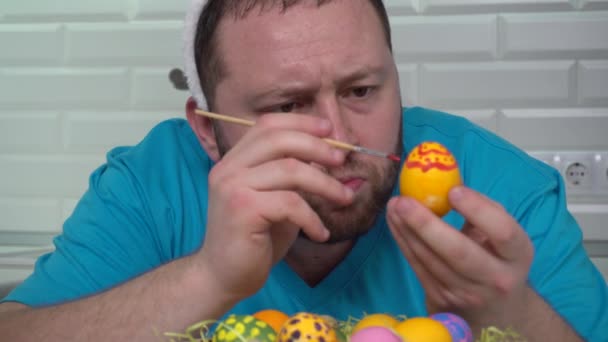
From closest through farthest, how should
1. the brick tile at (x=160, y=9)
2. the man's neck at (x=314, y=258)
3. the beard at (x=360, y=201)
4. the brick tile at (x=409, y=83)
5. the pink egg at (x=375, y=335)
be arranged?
the pink egg at (x=375, y=335) < the beard at (x=360, y=201) < the man's neck at (x=314, y=258) < the brick tile at (x=409, y=83) < the brick tile at (x=160, y=9)

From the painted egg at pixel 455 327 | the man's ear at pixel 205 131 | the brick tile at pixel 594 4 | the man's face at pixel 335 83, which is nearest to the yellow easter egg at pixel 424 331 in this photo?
the painted egg at pixel 455 327

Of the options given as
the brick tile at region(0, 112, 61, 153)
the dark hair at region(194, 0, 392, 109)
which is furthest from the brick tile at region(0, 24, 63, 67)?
the dark hair at region(194, 0, 392, 109)

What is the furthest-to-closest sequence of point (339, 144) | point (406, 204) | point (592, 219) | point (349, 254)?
point (592, 219) → point (349, 254) → point (339, 144) → point (406, 204)

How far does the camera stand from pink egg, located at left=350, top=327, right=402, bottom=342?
2.43 feet

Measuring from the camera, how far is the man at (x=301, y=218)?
35.9 inches

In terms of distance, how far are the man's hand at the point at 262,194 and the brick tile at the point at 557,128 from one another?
1470 mm

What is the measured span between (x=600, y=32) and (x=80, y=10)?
1.61 metres

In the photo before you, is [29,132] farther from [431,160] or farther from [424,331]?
[424,331]

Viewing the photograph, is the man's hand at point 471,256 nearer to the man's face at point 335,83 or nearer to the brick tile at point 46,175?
the man's face at point 335,83

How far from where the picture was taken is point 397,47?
92.4 inches

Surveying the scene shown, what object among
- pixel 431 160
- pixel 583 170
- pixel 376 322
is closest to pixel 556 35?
pixel 583 170

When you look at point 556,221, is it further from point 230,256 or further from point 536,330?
point 230,256

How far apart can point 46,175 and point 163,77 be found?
0.51 metres

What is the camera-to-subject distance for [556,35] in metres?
2.29
